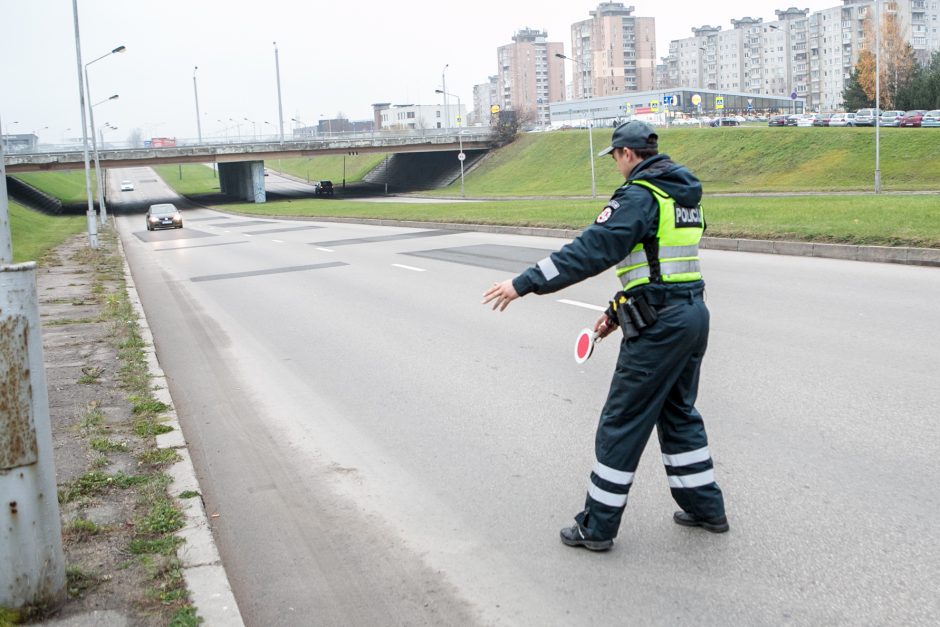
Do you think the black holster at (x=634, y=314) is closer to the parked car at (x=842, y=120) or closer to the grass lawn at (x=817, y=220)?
the grass lawn at (x=817, y=220)

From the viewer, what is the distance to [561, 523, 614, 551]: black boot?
432 cm

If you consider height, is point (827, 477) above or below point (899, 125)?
below

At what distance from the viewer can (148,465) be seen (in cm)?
579

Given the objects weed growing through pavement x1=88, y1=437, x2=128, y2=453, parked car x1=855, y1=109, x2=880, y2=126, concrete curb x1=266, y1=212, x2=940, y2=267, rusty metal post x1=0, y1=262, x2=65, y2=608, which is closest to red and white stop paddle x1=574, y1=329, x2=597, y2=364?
rusty metal post x1=0, y1=262, x2=65, y2=608

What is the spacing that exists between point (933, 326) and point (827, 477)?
4.75 m

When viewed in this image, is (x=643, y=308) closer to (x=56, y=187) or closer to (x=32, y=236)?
(x=32, y=236)

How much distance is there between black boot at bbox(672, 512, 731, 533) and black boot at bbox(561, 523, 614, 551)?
1.39 feet

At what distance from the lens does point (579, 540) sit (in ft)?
14.4

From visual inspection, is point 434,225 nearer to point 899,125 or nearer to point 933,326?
point 933,326

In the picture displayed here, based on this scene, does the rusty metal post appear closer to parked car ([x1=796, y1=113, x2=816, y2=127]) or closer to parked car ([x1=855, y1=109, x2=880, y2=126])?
parked car ([x1=855, y1=109, x2=880, y2=126])

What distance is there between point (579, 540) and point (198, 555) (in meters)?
1.74

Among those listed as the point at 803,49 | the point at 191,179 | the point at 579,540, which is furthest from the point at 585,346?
the point at 803,49

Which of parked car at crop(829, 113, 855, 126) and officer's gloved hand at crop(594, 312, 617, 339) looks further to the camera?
parked car at crop(829, 113, 855, 126)

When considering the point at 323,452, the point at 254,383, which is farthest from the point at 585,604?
the point at 254,383
